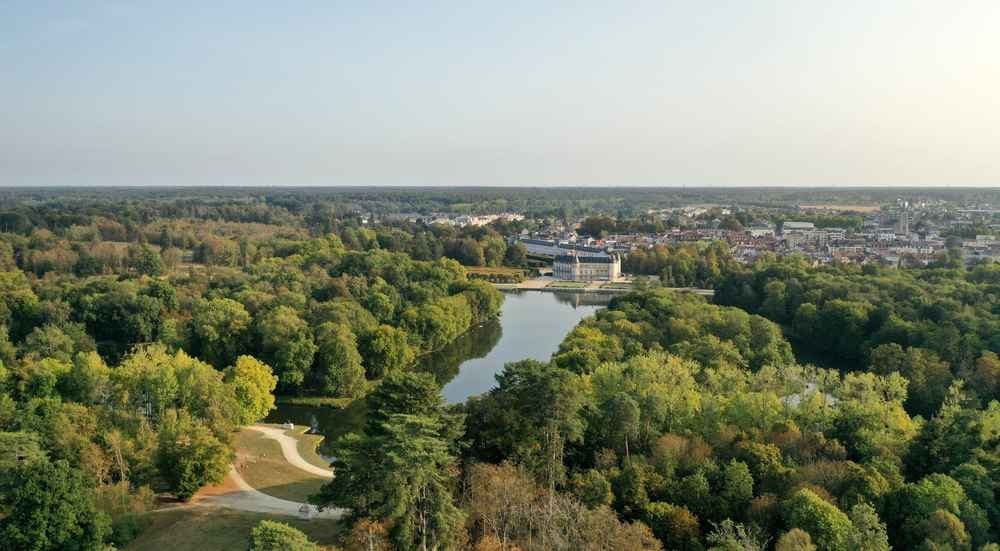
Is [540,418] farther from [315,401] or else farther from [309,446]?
[315,401]

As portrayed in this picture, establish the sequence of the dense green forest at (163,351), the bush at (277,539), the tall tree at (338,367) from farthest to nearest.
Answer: the tall tree at (338,367), the dense green forest at (163,351), the bush at (277,539)

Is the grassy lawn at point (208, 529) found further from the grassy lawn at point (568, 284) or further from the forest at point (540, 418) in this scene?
the grassy lawn at point (568, 284)

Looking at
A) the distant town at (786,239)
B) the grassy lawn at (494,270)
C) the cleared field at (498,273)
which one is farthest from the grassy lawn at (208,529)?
the distant town at (786,239)

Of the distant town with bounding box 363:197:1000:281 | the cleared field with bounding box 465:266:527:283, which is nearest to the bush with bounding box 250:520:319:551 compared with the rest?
the cleared field with bounding box 465:266:527:283

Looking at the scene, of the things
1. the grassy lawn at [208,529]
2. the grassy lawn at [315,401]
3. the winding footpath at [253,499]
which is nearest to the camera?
the grassy lawn at [208,529]

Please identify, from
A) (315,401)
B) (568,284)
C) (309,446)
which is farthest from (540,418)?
(568,284)

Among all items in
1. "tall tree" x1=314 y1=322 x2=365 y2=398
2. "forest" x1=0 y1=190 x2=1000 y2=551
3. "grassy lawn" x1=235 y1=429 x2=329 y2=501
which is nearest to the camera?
"forest" x1=0 y1=190 x2=1000 y2=551

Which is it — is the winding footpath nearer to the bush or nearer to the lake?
the bush
